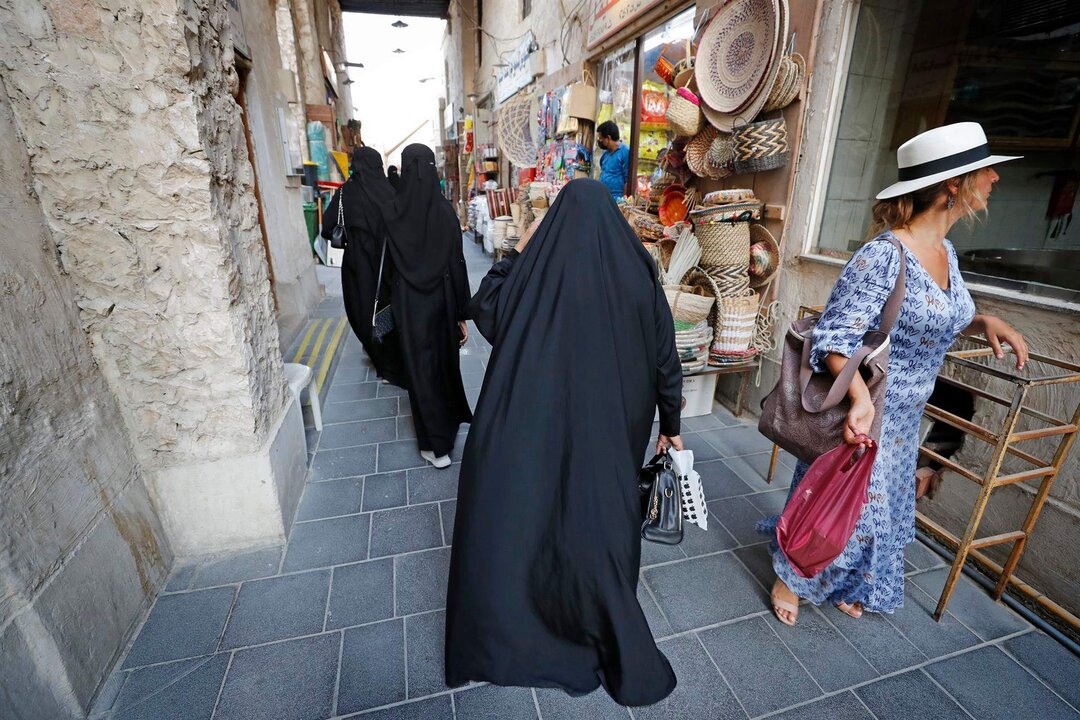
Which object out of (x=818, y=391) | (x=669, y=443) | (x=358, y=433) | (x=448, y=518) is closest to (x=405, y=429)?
(x=358, y=433)

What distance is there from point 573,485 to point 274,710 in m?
1.25

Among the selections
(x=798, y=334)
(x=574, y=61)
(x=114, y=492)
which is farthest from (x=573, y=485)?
(x=574, y=61)

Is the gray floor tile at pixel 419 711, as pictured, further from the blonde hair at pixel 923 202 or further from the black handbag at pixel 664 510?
the blonde hair at pixel 923 202

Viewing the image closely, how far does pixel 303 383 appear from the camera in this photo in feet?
9.78

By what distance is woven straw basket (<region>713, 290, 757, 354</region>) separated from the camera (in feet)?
10.7

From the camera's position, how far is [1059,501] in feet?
6.73

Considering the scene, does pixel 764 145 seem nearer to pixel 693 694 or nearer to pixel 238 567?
pixel 693 694

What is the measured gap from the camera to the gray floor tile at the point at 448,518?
2.47 metres

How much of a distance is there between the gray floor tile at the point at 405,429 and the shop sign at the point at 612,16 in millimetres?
4100

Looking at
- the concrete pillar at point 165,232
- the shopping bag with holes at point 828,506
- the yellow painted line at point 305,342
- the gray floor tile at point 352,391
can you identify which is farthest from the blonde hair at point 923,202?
the yellow painted line at point 305,342

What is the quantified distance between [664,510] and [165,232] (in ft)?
6.93

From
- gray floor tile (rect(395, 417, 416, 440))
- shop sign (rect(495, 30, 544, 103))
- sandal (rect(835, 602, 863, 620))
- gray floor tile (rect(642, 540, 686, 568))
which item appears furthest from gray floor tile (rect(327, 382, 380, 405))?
shop sign (rect(495, 30, 544, 103))

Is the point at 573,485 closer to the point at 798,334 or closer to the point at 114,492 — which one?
the point at 798,334

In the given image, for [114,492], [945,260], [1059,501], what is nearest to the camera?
[945,260]
